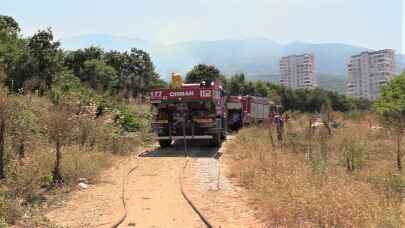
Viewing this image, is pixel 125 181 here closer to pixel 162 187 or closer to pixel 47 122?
pixel 162 187

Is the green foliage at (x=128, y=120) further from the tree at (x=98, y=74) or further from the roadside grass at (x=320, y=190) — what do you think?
the tree at (x=98, y=74)

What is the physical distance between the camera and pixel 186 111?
18609 mm

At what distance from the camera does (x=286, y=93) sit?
279 feet

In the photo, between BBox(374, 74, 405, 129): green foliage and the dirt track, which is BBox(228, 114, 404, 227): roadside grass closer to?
the dirt track

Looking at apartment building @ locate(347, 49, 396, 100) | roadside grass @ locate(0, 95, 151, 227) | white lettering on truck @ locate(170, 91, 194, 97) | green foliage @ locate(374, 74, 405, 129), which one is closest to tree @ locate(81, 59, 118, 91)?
green foliage @ locate(374, 74, 405, 129)

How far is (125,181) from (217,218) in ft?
14.4

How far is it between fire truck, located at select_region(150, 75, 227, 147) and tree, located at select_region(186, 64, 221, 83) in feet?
147

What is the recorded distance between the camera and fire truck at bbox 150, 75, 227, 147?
18.2 metres

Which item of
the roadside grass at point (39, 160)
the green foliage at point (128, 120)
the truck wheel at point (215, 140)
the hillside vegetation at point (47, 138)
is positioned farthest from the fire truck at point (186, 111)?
the green foliage at point (128, 120)

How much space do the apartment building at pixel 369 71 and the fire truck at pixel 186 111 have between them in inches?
4571

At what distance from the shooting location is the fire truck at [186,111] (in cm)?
1825

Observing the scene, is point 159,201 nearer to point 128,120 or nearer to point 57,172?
point 57,172

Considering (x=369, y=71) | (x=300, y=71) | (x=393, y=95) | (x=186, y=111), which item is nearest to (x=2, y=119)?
(x=186, y=111)

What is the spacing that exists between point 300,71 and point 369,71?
91.2 ft
